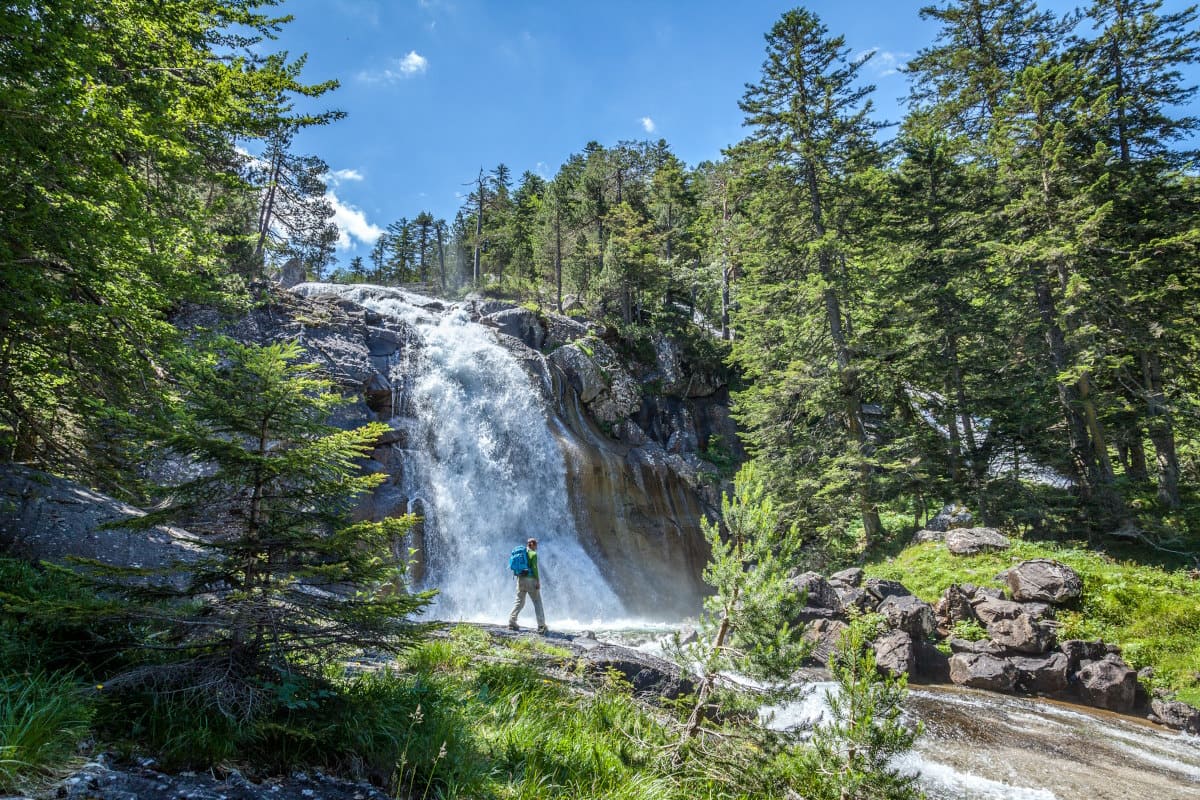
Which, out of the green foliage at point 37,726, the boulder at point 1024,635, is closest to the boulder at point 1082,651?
Result: the boulder at point 1024,635

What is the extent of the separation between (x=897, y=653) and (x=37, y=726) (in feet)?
38.0

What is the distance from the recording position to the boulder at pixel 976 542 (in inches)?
529

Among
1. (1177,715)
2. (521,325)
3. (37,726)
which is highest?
(521,325)

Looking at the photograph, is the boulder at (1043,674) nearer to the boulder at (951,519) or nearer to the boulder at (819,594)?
the boulder at (819,594)

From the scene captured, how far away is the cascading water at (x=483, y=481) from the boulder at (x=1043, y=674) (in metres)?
11.7

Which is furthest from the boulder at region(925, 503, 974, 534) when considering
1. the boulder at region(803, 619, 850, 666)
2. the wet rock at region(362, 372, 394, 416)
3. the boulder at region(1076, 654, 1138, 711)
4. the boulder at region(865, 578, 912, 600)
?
the wet rock at region(362, 372, 394, 416)

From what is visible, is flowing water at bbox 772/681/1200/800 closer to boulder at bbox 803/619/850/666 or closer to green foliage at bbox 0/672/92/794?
boulder at bbox 803/619/850/666

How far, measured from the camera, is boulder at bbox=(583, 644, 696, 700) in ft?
22.6

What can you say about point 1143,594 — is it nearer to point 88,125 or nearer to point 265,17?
point 88,125

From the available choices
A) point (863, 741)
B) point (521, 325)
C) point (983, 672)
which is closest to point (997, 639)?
point (983, 672)

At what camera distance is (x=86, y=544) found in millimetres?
6484

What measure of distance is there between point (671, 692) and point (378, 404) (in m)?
15.6

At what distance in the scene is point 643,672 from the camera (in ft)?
23.4

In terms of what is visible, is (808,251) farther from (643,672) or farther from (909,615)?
(643,672)
